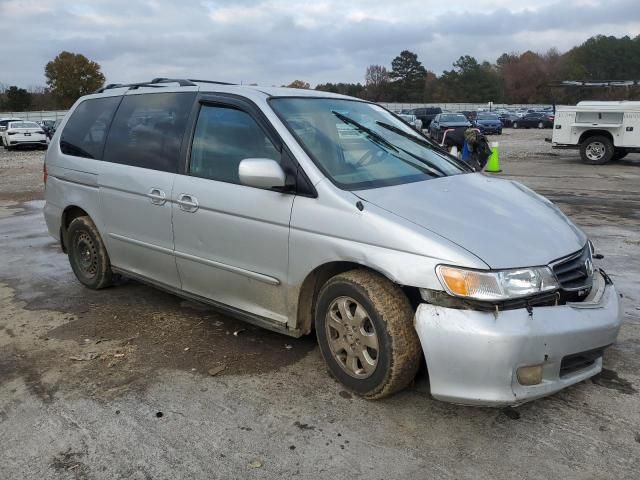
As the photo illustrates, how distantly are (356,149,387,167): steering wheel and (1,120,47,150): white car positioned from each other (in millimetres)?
28130

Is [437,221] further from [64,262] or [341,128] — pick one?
[64,262]

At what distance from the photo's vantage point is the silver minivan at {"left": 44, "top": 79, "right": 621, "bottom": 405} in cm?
284

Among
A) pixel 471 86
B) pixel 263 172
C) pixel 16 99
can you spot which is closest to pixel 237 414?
pixel 263 172

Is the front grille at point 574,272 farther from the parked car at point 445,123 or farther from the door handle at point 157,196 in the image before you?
the parked car at point 445,123

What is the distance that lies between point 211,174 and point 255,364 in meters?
1.31

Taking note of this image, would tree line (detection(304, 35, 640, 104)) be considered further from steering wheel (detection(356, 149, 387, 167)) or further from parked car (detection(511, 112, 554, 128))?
steering wheel (detection(356, 149, 387, 167))

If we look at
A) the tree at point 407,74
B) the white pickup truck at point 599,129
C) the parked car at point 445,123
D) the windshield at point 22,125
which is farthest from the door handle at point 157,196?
the tree at point 407,74

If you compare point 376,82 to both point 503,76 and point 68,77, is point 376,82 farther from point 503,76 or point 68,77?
point 68,77

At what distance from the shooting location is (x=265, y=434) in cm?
303

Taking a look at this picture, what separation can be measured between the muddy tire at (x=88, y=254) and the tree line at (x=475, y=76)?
73532 millimetres

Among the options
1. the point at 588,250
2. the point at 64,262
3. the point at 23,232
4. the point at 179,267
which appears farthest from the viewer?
the point at 23,232

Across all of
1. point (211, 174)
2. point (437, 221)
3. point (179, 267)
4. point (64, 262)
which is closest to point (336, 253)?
point (437, 221)

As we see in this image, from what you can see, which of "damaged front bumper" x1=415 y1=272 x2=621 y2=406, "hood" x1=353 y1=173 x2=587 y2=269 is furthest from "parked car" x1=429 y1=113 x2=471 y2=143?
"damaged front bumper" x1=415 y1=272 x2=621 y2=406

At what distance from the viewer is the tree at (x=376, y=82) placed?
9644cm
